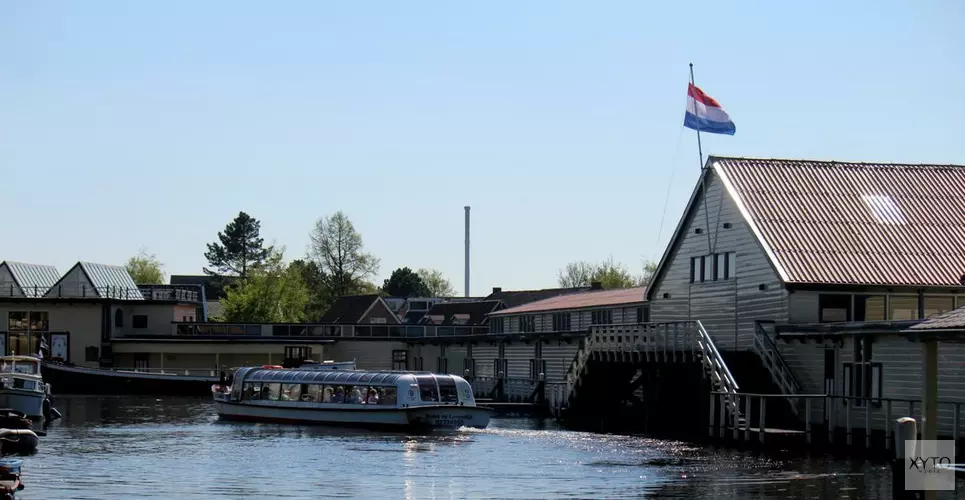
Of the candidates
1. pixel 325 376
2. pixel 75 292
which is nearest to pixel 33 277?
pixel 75 292

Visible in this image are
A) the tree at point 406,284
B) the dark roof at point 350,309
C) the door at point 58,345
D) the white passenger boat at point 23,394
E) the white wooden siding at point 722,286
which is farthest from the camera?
the tree at point 406,284

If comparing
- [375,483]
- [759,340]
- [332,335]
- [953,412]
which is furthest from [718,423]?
[332,335]

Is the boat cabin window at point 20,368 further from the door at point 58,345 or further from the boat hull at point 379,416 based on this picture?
the door at point 58,345

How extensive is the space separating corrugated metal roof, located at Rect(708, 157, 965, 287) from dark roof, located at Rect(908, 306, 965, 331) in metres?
21.0

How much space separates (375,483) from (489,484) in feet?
9.71

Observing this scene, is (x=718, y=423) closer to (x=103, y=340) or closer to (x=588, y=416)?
(x=588, y=416)

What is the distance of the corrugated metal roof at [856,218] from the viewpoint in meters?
54.9

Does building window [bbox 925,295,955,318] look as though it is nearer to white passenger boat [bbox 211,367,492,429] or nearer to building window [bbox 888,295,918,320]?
building window [bbox 888,295,918,320]

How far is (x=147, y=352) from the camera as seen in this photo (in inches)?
4033

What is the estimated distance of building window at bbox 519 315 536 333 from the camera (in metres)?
94.4

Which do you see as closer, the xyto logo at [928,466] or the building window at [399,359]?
the xyto logo at [928,466]

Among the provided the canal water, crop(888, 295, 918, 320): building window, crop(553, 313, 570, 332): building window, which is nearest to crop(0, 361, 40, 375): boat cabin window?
the canal water

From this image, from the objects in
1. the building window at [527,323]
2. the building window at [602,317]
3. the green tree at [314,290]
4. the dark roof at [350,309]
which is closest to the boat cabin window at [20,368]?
the building window at [602,317]

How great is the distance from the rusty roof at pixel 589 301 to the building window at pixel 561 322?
477mm
